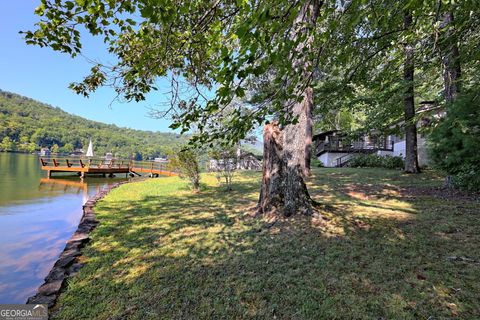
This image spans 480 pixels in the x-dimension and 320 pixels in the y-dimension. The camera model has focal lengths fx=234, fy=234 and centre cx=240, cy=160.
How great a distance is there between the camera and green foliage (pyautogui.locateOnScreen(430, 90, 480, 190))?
531 centimetres

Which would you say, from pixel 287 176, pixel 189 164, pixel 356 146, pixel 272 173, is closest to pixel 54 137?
pixel 189 164

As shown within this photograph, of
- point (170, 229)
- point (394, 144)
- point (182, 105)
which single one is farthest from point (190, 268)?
point (394, 144)

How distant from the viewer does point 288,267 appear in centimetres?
303

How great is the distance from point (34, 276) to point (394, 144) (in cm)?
2390

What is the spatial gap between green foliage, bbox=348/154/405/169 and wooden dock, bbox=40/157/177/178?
1425cm

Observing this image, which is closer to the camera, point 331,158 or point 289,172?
point 289,172

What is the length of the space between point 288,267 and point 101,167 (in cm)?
2267

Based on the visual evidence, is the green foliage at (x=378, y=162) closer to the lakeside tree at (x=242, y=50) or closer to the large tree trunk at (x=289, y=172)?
the lakeside tree at (x=242, y=50)

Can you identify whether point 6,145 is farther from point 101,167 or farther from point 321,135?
point 321,135

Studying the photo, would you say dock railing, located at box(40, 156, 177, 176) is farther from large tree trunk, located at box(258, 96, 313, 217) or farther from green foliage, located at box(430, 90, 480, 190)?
green foliage, located at box(430, 90, 480, 190)

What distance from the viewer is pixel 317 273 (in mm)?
2855

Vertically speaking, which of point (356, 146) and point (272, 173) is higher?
point (356, 146)

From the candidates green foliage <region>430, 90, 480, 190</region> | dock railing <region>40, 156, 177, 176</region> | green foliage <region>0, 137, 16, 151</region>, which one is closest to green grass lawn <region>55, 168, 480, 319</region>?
green foliage <region>430, 90, 480, 190</region>

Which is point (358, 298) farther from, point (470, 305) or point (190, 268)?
point (190, 268)
